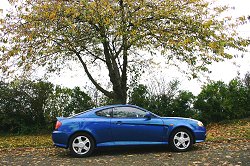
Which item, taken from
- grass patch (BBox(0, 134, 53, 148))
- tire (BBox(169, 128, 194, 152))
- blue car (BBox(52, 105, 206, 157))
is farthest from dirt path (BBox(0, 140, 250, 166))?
grass patch (BBox(0, 134, 53, 148))

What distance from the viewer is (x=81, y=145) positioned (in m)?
→ 8.41

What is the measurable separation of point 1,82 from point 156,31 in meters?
8.56

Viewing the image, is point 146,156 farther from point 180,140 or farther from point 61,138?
point 61,138

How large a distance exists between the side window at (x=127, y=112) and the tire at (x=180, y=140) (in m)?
0.98

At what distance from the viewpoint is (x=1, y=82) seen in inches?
648

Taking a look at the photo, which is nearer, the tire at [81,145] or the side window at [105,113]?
the tire at [81,145]

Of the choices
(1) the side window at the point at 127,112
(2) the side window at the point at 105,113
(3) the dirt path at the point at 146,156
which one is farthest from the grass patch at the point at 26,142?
(1) the side window at the point at 127,112

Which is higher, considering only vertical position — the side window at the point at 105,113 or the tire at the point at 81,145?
the side window at the point at 105,113

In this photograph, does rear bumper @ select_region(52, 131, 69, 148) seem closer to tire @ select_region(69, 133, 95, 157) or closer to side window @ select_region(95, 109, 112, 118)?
tire @ select_region(69, 133, 95, 157)

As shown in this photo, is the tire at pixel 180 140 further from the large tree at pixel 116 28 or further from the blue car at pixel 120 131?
the large tree at pixel 116 28

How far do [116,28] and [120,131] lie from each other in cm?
486

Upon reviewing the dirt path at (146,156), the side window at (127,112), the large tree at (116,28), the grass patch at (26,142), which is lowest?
the dirt path at (146,156)

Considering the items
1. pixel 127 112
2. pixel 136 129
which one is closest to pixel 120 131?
pixel 136 129

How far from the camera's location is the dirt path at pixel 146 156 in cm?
746
